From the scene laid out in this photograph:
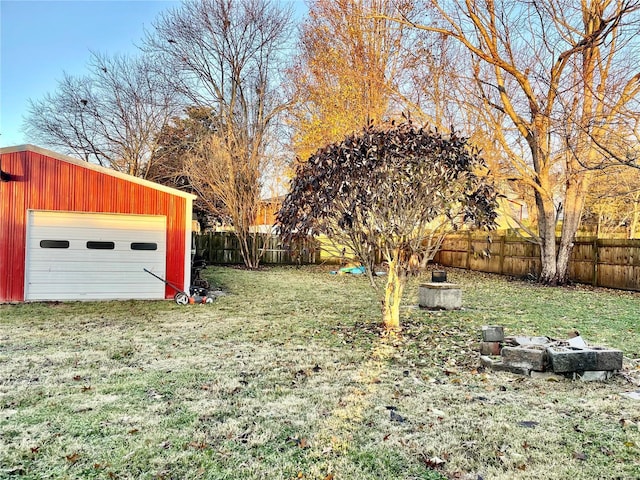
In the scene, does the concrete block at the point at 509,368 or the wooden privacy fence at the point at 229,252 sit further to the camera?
the wooden privacy fence at the point at 229,252

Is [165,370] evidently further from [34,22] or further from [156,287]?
[34,22]

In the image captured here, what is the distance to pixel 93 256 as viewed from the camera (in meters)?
9.15

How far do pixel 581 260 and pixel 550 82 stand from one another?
5541mm

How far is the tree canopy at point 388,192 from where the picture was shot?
17.9ft

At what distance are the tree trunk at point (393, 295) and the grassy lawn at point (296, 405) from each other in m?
0.31

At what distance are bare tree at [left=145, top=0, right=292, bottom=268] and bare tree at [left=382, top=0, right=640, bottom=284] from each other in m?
8.23

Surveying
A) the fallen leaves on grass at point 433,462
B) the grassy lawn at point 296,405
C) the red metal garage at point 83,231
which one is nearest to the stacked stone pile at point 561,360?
the grassy lawn at point 296,405

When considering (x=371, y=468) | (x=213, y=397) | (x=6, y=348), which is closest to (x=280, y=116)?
(x=6, y=348)

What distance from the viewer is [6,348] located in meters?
5.11

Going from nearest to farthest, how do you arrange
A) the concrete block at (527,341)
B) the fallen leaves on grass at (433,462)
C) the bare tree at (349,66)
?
the fallen leaves on grass at (433,462) → the concrete block at (527,341) → the bare tree at (349,66)

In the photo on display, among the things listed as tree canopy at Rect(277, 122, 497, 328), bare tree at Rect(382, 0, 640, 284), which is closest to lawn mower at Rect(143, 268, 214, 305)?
tree canopy at Rect(277, 122, 497, 328)

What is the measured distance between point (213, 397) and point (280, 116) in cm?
1609

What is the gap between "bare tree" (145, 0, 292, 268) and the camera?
1808cm

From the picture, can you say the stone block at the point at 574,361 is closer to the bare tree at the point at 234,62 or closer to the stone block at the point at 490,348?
the stone block at the point at 490,348
